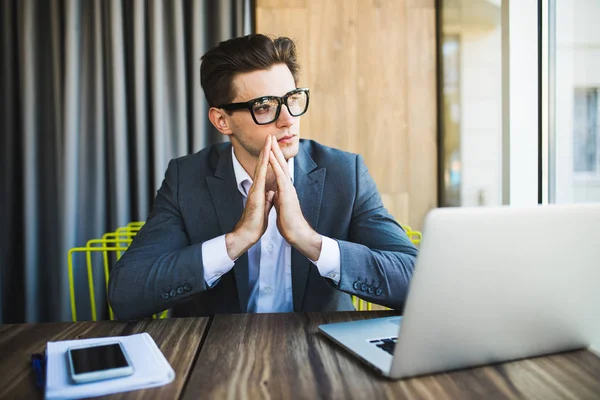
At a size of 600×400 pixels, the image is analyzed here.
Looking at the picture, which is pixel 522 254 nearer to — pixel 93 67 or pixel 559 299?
pixel 559 299

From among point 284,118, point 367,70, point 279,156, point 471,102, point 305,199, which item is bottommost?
point 305,199

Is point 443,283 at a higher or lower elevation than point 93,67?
lower

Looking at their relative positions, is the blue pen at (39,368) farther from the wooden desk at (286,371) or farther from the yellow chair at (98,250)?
the yellow chair at (98,250)

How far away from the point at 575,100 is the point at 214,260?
1378 mm

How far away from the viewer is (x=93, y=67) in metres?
2.95

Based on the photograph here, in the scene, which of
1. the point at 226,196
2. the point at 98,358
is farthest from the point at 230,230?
the point at 98,358

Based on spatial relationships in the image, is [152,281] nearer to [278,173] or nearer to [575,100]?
[278,173]

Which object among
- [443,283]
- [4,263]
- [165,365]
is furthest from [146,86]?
[443,283]

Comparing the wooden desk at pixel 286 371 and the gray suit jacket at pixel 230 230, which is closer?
the wooden desk at pixel 286 371

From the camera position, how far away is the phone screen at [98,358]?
85 centimetres

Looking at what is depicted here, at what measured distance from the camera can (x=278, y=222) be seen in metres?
1.45

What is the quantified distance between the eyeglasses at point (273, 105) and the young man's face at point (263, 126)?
0.01 meters

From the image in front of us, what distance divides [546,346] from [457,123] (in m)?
1.86

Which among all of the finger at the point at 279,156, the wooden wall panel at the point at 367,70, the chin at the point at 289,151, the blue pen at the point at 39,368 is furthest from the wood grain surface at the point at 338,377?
the wooden wall panel at the point at 367,70
